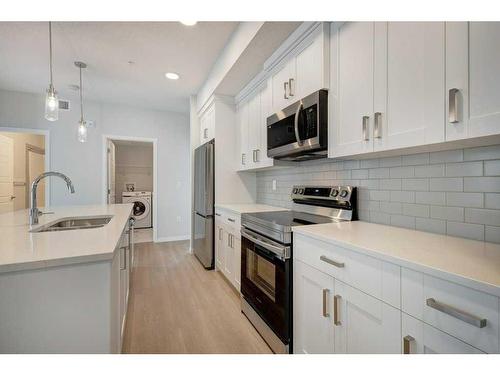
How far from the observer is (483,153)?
1132 mm

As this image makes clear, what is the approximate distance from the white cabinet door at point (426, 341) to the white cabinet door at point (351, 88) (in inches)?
34.9

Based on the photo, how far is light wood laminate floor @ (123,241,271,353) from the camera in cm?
173

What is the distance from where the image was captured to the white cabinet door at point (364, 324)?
0.92m

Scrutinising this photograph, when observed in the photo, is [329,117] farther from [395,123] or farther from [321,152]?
[395,123]

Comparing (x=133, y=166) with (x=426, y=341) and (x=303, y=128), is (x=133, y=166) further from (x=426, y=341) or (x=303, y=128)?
(x=426, y=341)

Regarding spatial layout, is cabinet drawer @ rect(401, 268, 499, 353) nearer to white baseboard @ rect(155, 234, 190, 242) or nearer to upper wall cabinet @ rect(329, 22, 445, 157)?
upper wall cabinet @ rect(329, 22, 445, 157)

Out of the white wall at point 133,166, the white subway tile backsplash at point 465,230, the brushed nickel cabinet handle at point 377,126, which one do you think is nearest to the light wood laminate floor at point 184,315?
the white subway tile backsplash at point 465,230

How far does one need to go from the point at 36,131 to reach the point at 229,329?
172 inches

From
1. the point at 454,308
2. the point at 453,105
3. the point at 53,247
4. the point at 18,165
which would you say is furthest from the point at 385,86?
the point at 18,165

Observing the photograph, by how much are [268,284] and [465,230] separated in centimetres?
115

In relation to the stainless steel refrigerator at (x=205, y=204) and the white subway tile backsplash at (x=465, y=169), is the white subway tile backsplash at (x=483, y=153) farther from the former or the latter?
the stainless steel refrigerator at (x=205, y=204)

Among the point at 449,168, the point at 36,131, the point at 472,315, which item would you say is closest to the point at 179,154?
the point at 36,131

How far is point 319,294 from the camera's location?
1285 millimetres

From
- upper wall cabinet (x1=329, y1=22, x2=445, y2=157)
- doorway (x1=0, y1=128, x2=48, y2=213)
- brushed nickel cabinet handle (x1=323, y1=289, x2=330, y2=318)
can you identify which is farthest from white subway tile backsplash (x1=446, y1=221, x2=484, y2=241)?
doorway (x1=0, y1=128, x2=48, y2=213)
